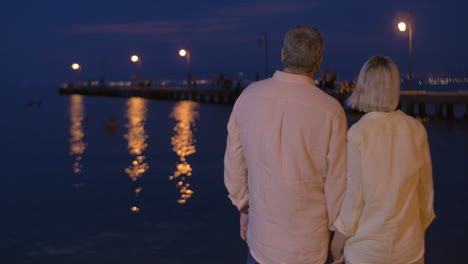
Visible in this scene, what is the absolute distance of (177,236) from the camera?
8391 millimetres

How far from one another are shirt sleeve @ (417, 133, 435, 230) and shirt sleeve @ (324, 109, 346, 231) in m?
0.41

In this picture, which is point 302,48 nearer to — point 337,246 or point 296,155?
point 296,155

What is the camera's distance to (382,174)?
2.63m

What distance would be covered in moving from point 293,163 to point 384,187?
1.47 ft

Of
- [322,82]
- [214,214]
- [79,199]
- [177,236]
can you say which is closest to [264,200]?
[177,236]

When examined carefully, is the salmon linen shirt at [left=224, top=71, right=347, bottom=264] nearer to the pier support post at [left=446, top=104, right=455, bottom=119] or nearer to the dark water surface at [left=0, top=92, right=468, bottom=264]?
the dark water surface at [left=0, top=92, right=468, bottom=264]

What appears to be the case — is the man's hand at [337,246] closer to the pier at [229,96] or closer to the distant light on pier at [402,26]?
the pier at [229,96]

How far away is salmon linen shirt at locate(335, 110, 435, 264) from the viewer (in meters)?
2.62

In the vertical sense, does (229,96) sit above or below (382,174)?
below

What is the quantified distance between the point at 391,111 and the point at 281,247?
83 centimetres

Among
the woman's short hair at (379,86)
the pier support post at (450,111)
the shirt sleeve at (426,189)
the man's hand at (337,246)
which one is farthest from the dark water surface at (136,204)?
the pier support post at (450,111)

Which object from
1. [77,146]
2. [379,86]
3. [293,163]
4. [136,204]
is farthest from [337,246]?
[77,146]

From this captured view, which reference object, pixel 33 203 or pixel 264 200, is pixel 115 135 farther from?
pixel 264 200

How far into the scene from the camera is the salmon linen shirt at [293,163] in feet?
8.42
